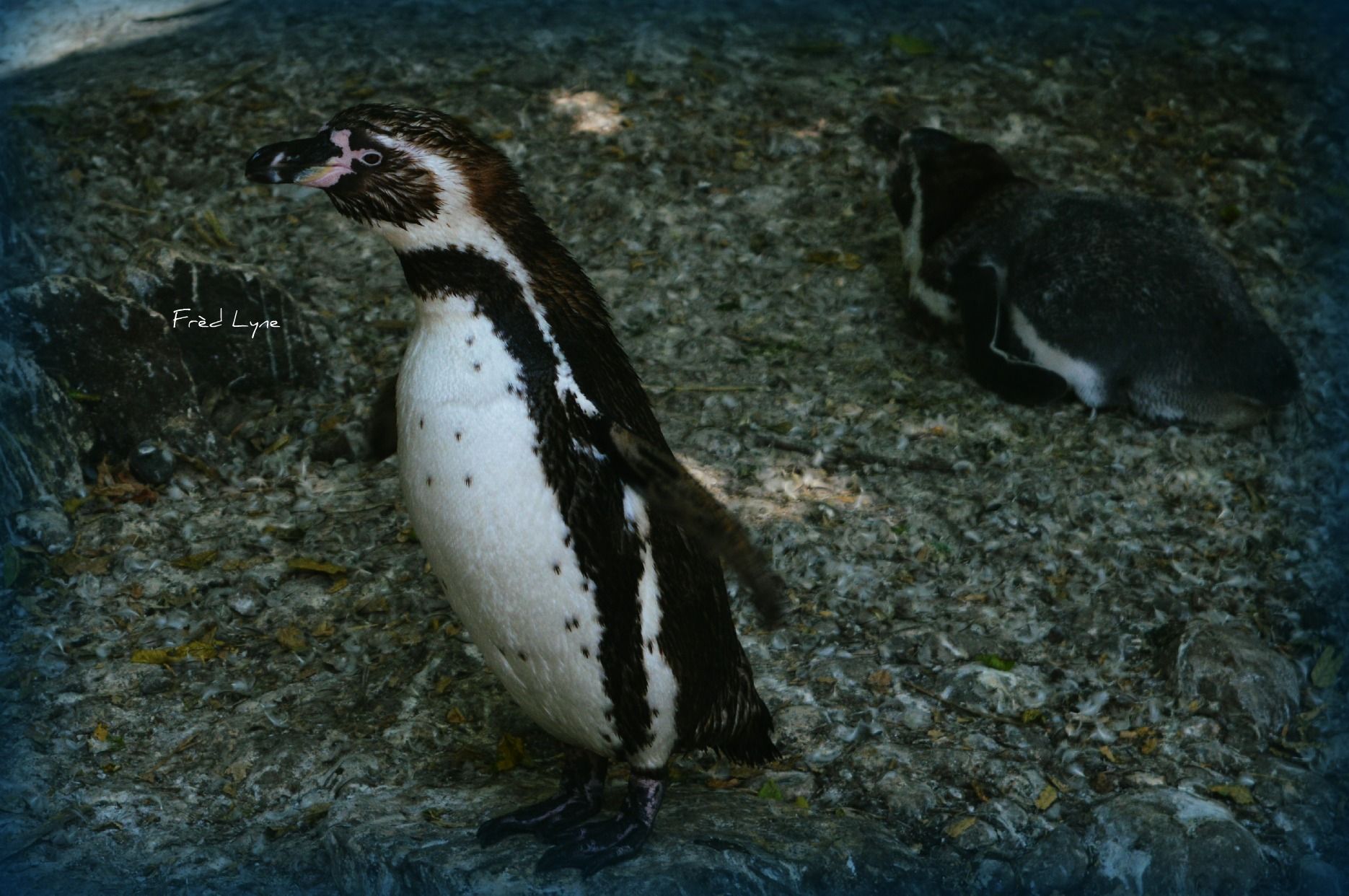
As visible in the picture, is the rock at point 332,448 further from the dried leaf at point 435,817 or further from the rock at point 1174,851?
the rock at point 1174,851

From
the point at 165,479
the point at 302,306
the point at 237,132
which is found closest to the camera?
the point at 165,479

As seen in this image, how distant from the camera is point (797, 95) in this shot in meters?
6.16

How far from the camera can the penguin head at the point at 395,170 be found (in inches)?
95.7

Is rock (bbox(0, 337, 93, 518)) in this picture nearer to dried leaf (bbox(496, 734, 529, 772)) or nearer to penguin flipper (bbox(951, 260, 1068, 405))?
dried leaf (bbox(496, 734, 529, 772))

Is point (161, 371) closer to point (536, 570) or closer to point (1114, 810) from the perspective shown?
point (536, 570)

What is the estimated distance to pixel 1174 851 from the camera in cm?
298

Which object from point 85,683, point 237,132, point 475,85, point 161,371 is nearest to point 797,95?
point 475,85

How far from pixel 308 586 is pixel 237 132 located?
2.61m

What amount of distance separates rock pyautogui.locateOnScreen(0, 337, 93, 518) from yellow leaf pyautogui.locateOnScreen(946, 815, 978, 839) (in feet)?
8.53

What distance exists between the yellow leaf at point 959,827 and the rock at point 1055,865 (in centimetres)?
13

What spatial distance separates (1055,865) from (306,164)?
6.72 feet

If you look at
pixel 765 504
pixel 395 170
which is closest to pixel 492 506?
pixel 395 170

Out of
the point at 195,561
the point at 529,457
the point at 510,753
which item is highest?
the point at 529,457

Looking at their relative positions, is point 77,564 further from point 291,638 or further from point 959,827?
point 959,827
